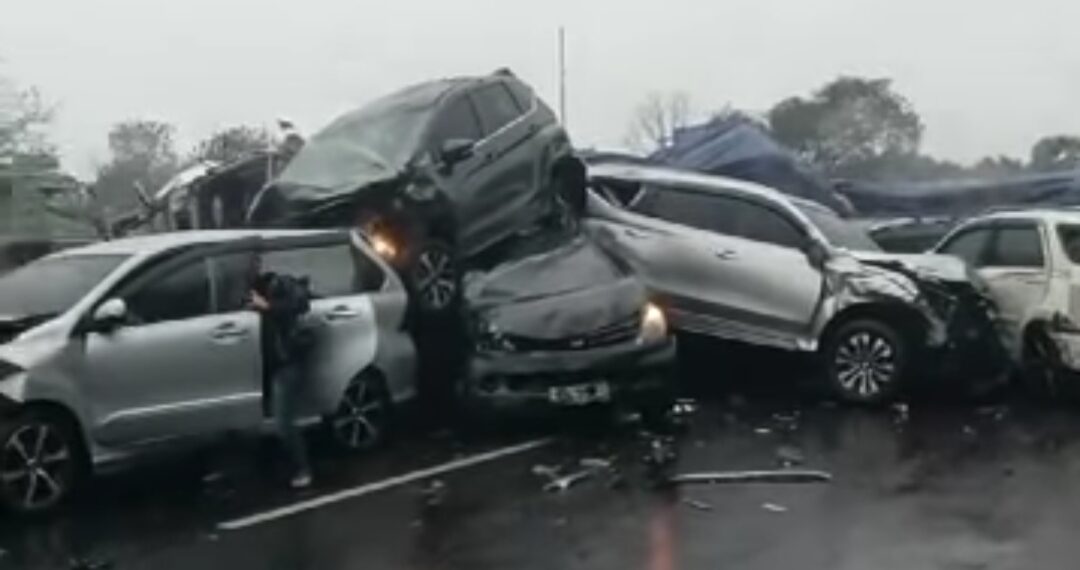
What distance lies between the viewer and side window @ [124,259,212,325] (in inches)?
396

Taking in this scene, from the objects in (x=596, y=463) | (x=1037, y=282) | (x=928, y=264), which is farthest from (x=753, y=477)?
(x=1037, y=282)

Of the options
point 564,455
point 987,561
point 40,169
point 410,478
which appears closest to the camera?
point 987,561

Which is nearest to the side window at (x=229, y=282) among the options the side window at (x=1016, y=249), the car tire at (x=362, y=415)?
the car tire at (x=362, y=415)

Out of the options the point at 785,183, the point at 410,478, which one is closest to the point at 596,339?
the point at 410,478

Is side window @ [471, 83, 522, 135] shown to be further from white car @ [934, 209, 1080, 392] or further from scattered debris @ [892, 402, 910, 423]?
white car @ [934, 209, 1080, 392]

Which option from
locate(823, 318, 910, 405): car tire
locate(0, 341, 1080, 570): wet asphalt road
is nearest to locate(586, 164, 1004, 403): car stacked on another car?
locate(823, 318, 910, 405): car tire

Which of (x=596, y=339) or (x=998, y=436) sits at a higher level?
(x=596, y=339)

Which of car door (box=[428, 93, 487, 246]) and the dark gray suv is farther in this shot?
car door (box=[428, 93, 487, 246])

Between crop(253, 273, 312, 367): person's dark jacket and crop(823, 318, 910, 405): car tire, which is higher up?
crop(253, 273, 312, 367): person's dark jacket

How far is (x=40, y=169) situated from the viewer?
24078 mm

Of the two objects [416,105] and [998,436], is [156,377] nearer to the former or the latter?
[416,105]

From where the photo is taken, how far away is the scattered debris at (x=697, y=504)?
364 inches

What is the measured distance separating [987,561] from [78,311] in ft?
18.1

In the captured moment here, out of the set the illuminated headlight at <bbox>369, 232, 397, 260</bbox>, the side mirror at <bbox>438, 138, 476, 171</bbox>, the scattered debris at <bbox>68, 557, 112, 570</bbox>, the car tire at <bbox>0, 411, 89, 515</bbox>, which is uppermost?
the side mirror at <bbox>438, 138, 476, 171</bbox>
